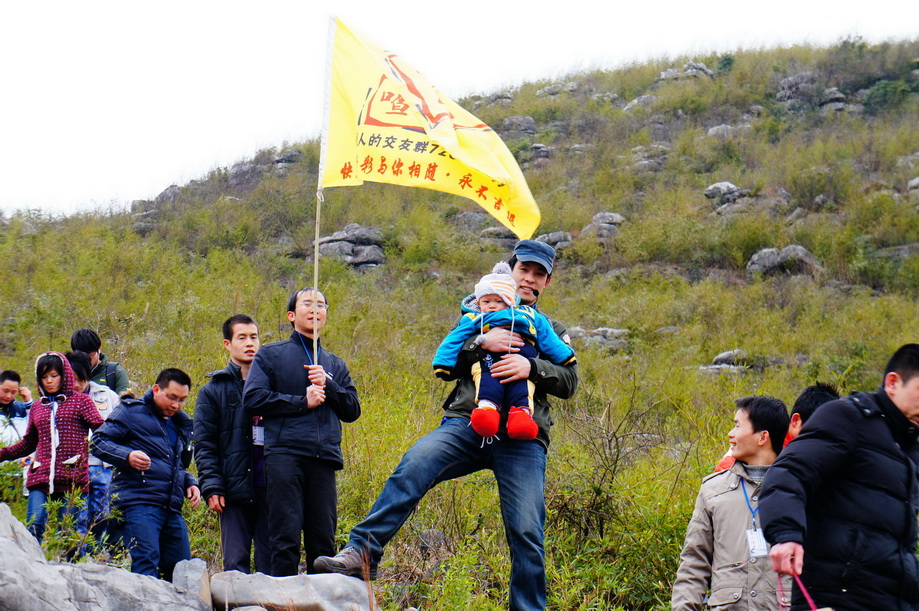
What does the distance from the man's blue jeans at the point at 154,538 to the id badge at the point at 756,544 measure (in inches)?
124

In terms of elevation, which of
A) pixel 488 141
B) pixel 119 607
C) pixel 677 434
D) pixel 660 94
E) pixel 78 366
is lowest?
pixel 677 434

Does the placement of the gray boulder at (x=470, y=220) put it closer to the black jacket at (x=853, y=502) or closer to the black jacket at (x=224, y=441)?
the black jacket at (x=224, y=441)

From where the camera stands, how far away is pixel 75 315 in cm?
1003

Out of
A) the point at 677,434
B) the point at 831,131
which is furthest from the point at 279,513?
the point at 831,131

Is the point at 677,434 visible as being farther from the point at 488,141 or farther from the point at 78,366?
the point at 78,366

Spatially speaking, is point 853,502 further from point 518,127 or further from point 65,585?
point 518,127

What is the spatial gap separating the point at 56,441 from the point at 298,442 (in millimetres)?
1730

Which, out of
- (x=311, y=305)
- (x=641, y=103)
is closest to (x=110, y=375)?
(x=311, y=305)

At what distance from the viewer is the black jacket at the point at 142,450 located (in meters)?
4.62

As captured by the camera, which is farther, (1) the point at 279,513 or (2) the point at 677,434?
(2) the point at 677,434

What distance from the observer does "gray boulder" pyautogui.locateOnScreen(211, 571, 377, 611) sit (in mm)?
3498

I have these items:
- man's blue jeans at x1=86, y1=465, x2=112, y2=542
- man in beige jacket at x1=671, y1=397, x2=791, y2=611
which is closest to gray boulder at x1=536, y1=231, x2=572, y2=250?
man's blue jeans at x1=86, y1=465, x2=112, y2=542

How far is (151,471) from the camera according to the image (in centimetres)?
471

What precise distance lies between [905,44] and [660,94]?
705cm
